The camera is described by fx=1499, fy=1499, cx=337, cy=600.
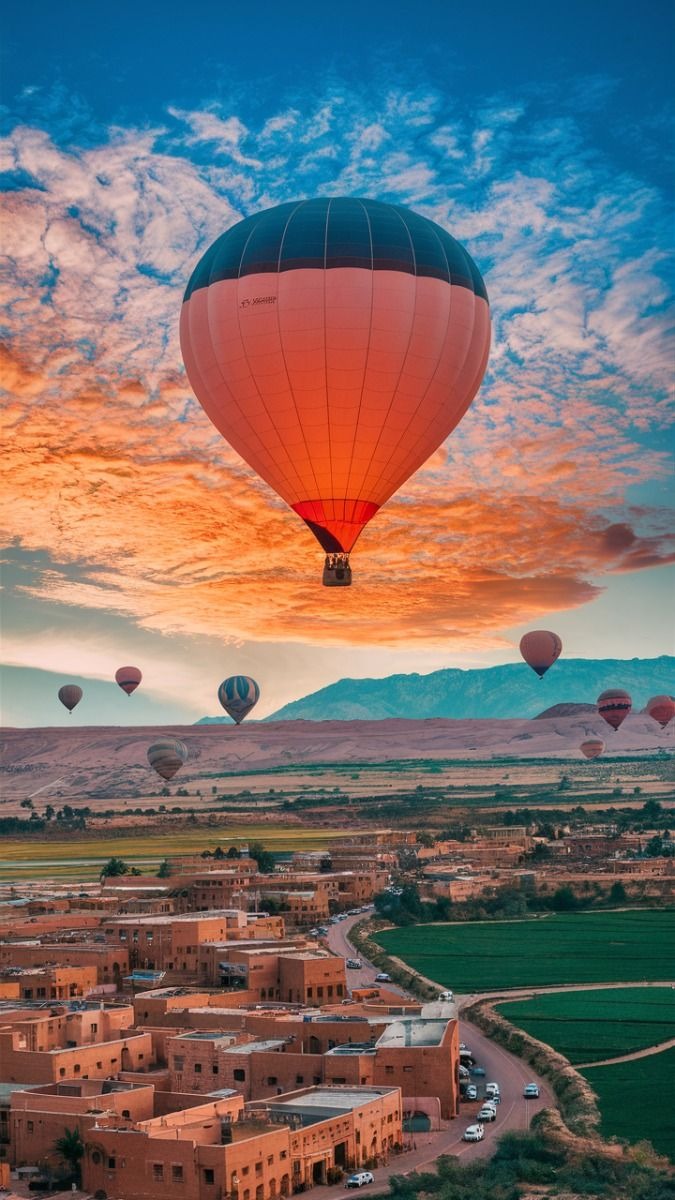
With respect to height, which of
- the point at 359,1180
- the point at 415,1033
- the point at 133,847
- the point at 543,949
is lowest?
the point at 359,1180

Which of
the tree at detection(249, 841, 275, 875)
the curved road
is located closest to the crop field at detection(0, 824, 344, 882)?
the tree at detection(249, 841, 275, 875)

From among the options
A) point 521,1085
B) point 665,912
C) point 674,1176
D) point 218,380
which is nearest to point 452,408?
point 218,380

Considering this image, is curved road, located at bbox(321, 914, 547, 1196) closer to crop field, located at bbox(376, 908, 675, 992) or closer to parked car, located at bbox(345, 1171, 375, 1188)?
parked car, located at bbox(345, 1171, 375, 1188)

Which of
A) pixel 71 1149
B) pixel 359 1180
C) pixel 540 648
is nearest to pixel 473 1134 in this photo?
pixel 359 1180

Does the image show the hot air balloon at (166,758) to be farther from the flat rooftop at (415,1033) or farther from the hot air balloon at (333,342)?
the flat rooftop at (415,1033)

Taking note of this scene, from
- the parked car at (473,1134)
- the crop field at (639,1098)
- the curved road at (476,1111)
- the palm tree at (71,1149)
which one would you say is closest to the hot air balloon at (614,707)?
the curved road at (476,1111)

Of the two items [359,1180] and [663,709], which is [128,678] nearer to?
[663,709]

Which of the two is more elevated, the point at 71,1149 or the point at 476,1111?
the point at 71,1149
